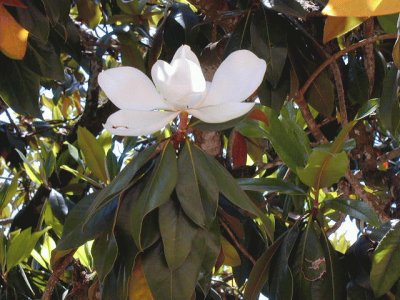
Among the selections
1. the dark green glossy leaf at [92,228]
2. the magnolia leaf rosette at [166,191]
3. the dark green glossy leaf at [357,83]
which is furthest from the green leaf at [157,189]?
the dark green glossy leaf at [357,83]

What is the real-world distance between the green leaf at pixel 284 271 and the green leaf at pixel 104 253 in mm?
266

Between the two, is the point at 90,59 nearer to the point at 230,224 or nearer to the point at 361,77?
the point at 361,77

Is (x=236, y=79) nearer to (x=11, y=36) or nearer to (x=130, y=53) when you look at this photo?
(x=11, y=36)

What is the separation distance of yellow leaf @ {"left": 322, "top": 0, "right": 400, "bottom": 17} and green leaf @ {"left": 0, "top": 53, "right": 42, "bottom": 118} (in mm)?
763

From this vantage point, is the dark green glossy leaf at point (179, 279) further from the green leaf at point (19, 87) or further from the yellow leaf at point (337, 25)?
the green leaf at point (19, 87)

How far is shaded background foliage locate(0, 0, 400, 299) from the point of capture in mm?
910

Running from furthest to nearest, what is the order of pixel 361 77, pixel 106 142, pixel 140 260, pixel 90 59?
pixel 90 59
pixel 106 142
pixel 361 77
pixel 140 260

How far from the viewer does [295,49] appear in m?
1.36

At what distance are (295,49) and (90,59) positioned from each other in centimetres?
128

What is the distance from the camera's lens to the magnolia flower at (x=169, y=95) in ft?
2.66

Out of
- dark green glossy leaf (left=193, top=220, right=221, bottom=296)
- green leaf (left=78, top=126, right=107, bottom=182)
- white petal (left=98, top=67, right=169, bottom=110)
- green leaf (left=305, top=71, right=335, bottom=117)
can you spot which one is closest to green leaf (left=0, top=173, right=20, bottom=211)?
green leaf (left=78, top=126, right=107, bottom=182)

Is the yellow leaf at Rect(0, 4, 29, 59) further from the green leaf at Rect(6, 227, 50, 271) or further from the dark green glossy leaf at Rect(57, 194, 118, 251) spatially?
the green leaf at Rect(6, 227, 50, 271)

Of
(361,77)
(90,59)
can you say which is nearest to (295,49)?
(361,77)

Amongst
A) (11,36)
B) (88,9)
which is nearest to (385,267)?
(11,36)
